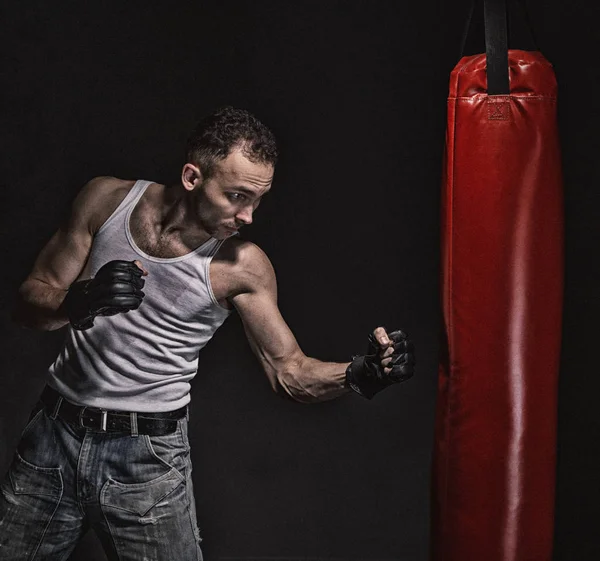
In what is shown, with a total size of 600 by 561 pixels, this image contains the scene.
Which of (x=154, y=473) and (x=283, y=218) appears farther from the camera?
(x=283, y=218)

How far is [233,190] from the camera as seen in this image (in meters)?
2.18

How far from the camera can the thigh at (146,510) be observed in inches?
86.7

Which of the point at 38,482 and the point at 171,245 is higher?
the point at 171,245

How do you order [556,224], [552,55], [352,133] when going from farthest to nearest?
[352,133]
[552,55]
[556,224]

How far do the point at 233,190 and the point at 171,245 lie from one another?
0.25 meters

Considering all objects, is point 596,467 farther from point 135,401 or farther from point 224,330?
point 135,401

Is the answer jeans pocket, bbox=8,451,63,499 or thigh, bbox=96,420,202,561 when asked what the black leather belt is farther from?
jeans pocket, bbox=8,451,63,499

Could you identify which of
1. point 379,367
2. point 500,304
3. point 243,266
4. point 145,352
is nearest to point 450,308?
point 500,304

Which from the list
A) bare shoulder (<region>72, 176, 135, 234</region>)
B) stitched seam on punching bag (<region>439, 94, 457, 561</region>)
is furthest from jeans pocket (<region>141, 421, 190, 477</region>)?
stitched seam on punching bag (<region>439, 94, 457, 561</region>)

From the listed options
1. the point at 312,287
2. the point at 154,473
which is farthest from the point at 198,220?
the point at 312,287

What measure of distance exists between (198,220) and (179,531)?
2.70 ft

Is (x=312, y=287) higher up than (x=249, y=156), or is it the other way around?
(x=249, y=156)

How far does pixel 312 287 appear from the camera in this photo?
128 inches

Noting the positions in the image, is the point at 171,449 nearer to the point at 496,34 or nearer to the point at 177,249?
the point at 177,249
